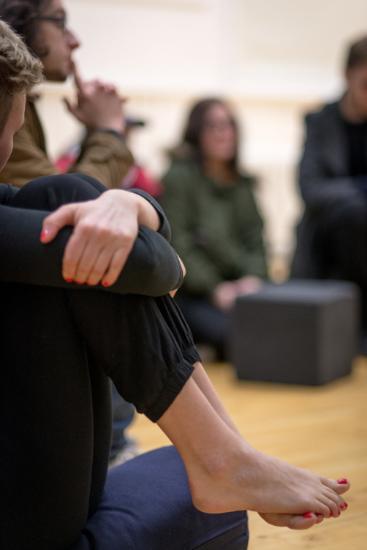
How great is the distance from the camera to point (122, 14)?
6.25 m

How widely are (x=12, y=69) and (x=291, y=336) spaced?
7.34 ft

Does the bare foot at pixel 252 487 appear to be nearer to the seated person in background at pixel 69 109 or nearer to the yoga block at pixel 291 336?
the seated person in background at pixel 69 109

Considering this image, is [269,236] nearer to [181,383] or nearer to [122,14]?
[122,14]

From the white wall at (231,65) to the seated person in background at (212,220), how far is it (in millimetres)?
2226

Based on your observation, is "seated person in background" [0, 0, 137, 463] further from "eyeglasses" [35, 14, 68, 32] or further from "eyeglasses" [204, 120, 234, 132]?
"eyeglasses" [204, 120, 234, 132]

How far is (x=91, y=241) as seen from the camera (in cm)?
112

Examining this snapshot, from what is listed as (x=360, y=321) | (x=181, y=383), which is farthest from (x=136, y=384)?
(x=360, y=321)

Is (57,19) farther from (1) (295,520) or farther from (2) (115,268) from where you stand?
(1) (295,520)

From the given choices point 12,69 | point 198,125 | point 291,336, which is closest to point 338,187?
point 198,125

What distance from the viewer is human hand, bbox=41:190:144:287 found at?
1108 mm

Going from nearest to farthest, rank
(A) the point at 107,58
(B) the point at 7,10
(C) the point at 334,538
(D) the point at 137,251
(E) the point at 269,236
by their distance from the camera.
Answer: (D) the point at 137,251
(C) the point at 334,538
(B) the point at 7,10
(A) the point at 107,58
(E) the point at 269,236

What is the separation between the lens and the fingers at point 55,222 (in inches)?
44.0

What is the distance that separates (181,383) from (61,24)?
4.13ft

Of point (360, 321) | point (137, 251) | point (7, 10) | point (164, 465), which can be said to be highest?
→ point (7, 10)
